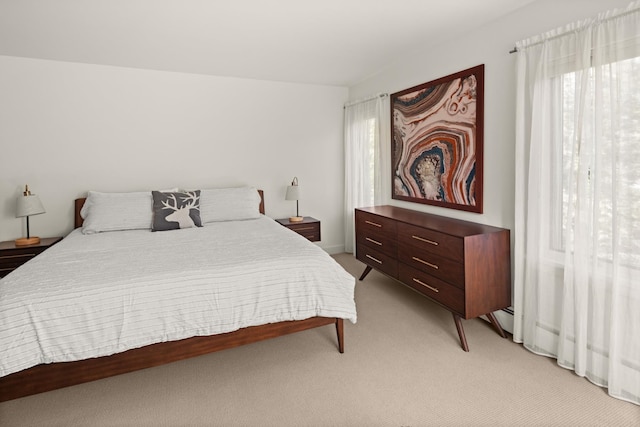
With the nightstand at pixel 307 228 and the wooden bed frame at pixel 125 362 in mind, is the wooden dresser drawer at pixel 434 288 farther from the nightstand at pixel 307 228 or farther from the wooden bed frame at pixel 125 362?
the nightstand at pixel 307 228

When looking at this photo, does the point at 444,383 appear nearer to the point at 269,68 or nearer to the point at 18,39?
the point at 269,68

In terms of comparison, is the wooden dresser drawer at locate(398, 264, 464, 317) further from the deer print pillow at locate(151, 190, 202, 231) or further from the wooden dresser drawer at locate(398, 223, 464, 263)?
the deer print pillow at locate(151, 190, 202, 231)

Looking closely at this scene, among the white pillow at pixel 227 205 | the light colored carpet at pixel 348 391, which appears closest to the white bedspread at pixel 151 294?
the light colored carpet at pixel 348 391

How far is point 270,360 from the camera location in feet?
7.73

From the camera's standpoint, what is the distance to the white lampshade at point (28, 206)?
3.24m

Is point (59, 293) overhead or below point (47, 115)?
below

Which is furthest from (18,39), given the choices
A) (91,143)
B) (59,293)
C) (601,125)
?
(601,125)

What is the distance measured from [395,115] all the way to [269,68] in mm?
1481

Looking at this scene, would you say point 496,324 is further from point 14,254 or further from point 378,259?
point 14,254

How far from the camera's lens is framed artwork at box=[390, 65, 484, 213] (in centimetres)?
284

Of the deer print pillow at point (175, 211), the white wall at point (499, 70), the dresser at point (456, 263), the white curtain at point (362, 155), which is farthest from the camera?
the white curtain at point (362, 155)

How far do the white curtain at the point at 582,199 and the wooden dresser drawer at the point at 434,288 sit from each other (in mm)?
421

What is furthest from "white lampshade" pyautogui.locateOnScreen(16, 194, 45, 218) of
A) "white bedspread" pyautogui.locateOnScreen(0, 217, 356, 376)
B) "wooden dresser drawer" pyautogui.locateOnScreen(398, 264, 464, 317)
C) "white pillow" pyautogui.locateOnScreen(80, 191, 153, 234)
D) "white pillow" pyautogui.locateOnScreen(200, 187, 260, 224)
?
"wooden dresser drawer" pyautogui.locateOnScreen(398, 264, 464, 317)

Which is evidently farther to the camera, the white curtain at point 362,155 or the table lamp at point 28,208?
the white curtain at point 362,155
